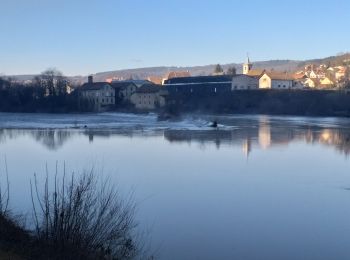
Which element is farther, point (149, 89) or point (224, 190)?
point (149, 89)

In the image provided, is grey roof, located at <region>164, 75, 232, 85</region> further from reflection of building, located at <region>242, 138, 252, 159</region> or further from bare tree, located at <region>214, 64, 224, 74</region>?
reflection of building, located at <region>242, 138, 252, 159</region>

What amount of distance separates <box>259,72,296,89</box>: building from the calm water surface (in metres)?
44.7

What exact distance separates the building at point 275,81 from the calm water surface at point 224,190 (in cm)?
4473

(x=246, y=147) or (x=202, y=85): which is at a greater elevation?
(x=202, y=85)

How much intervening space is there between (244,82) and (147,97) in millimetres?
12809

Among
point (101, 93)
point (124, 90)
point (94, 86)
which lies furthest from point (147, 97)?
point (94, 86)

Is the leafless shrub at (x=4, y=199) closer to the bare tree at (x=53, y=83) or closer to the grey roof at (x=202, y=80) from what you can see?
the bare tree at (x=53, y=83)

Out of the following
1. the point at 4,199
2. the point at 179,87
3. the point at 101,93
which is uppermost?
the point at 179,87

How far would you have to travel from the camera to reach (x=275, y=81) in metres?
62.7

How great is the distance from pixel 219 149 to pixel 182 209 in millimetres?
8707

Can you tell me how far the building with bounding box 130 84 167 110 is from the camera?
179 feet

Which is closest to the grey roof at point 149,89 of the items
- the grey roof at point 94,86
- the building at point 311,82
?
the grey roof at point 94,86

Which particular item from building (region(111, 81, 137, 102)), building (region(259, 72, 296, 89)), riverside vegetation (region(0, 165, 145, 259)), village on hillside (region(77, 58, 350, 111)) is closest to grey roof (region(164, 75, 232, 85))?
village on hillside (region(77, 58, 350, 111))

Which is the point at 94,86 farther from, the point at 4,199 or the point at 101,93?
the point at 4,199
